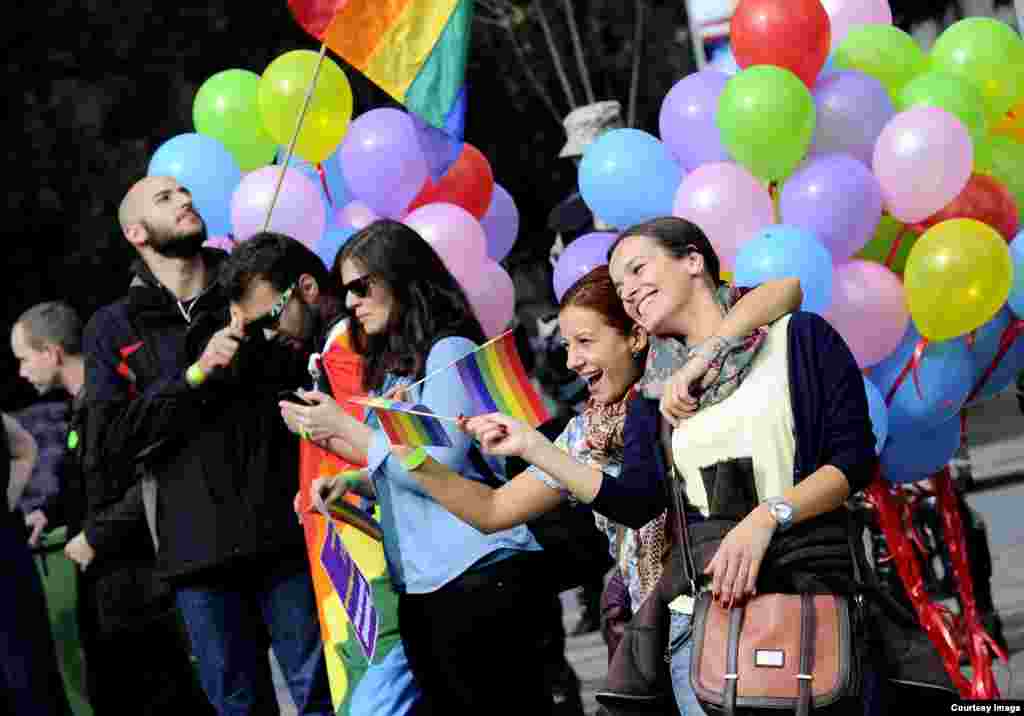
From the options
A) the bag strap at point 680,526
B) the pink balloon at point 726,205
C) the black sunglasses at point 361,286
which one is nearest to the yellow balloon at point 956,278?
the pink balloon at point 726,205

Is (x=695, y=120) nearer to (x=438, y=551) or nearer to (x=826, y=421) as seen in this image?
(x=438, y=551)

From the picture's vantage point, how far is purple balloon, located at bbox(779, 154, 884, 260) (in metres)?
5.74

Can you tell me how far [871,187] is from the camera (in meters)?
5.82

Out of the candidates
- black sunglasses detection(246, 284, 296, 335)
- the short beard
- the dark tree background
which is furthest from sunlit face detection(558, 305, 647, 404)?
the dark tree background

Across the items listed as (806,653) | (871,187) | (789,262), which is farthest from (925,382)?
(806,653)

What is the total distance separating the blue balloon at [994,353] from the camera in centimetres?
612

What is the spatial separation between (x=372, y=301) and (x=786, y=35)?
1.74 meters

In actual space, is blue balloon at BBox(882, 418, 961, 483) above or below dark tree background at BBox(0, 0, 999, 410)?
below

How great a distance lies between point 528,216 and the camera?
78.3ft

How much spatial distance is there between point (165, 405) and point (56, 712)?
1.74m

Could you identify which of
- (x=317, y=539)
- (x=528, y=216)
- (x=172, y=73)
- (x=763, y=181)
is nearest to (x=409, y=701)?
(x=317, y=539)

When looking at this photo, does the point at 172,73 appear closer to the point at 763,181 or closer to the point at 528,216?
the point at 528,216

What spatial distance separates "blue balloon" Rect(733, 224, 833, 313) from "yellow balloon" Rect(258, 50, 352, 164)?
1.78 meters

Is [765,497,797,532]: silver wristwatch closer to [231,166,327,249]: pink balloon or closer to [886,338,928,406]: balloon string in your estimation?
[886,338,928,406]: balloon string
